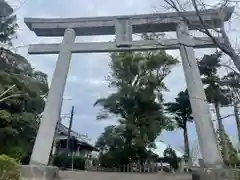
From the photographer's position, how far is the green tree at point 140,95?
2142 centimetres

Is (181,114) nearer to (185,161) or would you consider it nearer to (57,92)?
(185,161)

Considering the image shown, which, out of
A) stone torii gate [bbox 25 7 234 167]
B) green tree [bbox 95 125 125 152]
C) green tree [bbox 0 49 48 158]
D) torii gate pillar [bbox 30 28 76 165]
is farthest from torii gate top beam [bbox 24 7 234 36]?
green tree [bbox 95 125 125 152]

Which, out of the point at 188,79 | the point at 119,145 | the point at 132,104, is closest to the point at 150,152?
the point at 119,145

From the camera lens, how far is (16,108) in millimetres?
15922

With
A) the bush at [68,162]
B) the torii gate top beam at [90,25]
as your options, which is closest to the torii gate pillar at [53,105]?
the torii gate top beam at [90,25]

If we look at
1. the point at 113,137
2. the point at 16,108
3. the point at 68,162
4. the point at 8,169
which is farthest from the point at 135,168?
the point at 8,169

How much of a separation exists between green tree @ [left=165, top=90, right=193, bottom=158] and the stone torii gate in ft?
40.2

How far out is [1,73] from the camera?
13391mm

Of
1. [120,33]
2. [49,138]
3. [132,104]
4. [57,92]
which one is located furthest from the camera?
[132,104]

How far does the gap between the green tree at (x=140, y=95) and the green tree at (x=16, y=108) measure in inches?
274

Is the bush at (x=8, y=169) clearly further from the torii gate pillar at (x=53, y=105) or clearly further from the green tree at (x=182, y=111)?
the green tree at (x=182, y=111)

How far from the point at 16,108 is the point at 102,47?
7020 millimetres

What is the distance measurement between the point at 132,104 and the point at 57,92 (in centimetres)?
1127

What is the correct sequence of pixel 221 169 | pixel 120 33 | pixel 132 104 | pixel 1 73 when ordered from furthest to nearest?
pixel 132 104 → pixel 1 73 → pixel 120 33 → pixel 221 169
